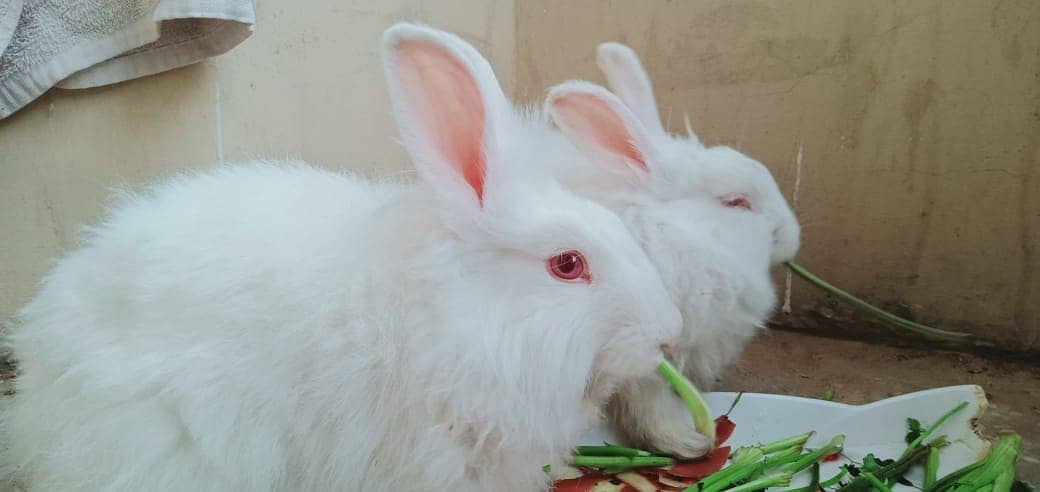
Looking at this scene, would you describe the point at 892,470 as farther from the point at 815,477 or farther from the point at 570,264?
the point at 570,264

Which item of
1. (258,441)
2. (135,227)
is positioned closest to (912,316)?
(258,441)

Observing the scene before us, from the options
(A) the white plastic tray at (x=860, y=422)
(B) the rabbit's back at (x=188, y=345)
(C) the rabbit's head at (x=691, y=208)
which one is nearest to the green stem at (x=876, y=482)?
(A) the white plastic tray at (x=860, y=422)

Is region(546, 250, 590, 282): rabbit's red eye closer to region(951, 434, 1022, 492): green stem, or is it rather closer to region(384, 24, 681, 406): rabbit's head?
region(384, 24, 681, 406): rabbit's head

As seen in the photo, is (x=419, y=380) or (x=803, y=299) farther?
(x=803, y=299)

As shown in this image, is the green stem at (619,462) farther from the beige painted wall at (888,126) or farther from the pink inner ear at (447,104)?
the beige painted wall at (888,126)

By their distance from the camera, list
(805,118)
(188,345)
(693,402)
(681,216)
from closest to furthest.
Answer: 1. (188,345)
2. (693,402)
3. (681,216)
4. (805,118)

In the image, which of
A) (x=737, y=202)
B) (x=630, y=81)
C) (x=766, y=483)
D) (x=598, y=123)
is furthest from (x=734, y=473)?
(x=630, y=81)

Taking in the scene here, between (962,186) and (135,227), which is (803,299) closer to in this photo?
(962,186)
